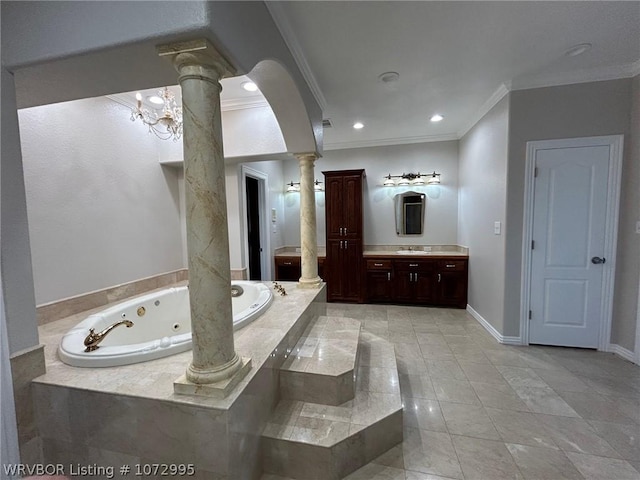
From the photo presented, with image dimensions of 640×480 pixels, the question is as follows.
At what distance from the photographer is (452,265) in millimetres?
3857

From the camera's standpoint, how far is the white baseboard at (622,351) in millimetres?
2390

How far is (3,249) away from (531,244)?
388 cm

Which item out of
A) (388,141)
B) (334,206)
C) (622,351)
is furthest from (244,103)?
(622,351)

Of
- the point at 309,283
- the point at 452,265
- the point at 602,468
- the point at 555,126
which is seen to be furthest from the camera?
the point at 452,265

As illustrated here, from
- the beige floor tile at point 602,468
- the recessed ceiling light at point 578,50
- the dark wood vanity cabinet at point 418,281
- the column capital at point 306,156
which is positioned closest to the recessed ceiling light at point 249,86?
the column capital at point 306,156

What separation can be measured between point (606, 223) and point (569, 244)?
34 centimetres

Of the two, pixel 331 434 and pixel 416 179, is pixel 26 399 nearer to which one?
pixel 331 434

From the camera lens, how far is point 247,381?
1292 millimetres

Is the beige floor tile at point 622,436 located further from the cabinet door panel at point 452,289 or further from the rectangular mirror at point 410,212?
the rectangular mirror at point 410,212

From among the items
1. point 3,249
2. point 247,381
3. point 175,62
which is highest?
point 175,62

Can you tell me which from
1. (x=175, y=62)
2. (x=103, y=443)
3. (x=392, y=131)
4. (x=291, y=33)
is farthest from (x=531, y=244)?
(x=103, y=443)

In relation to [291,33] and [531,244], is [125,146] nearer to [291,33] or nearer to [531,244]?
[291,33]

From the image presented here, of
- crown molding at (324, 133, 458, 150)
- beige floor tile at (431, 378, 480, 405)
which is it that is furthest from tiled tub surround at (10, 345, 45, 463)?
crown molding at (324, 133, 458, 150)

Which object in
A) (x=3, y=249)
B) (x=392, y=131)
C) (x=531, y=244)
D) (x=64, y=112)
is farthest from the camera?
(x=392, y=131)
